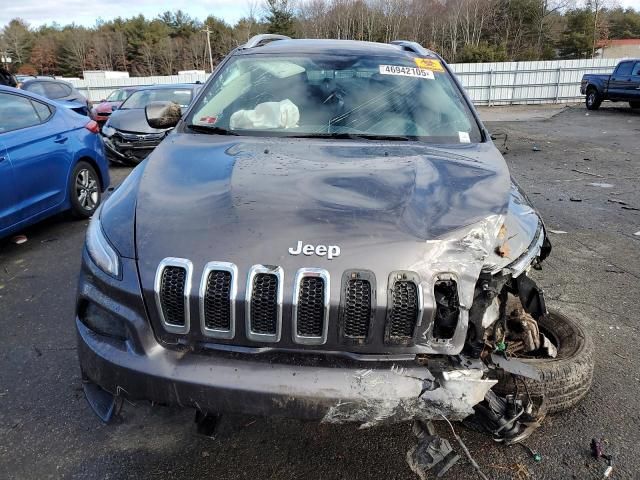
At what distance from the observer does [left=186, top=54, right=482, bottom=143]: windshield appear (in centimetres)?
306

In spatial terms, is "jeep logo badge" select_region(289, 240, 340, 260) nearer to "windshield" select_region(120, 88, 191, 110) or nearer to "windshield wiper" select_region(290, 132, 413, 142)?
"windshield wiper" select_region(290, 132, 413, 142)

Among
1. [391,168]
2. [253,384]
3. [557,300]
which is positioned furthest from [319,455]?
[557,300]

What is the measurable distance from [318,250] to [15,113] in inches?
182

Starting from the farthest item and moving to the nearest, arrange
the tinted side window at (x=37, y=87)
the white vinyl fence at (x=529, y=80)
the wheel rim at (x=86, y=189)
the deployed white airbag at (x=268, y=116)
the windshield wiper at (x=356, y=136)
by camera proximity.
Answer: the white vinyl fence at (x=529, y=80), the tinted side window at (x=37, y=87), the wheel rim at (x=86, y=189), the deployed white airbag at (x=268, y=116), the windshield wiper at (x=356, y=136)

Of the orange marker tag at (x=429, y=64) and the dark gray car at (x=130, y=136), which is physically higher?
the orange marker tag at (x=429, y=64)

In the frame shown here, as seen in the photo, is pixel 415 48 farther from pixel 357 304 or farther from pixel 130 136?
pixel 130 136

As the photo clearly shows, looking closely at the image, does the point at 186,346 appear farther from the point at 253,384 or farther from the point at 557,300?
the point at 557,300

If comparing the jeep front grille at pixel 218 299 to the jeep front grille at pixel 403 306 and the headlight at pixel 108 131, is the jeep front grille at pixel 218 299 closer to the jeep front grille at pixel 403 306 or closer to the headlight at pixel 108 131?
the jeep front grille at pixel 403 306

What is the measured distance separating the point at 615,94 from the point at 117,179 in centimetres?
1868

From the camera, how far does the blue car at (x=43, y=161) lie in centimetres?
471

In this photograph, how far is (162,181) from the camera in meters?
2.34

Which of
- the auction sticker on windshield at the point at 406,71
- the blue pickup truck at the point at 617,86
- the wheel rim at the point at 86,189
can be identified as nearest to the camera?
the auction sticker on windshield at the point at 406,71

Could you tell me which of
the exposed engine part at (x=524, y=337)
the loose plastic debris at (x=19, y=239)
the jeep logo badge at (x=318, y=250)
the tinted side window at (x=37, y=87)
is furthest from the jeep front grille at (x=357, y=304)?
the tinted side window at (x=37, y=87)

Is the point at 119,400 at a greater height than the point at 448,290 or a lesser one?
lesser
